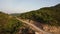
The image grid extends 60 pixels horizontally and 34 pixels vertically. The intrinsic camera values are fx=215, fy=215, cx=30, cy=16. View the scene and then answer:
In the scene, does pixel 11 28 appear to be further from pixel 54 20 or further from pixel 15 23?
pixel 54 20

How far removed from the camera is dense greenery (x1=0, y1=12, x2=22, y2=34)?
83.2 m

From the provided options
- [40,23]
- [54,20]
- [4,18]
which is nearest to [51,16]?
[54,20]

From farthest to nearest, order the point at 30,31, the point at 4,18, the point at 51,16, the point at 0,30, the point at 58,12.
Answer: the point at 58,12 < the point at 51,16 < the point at 4,18 < the point at 0,30 < the point at 30,31

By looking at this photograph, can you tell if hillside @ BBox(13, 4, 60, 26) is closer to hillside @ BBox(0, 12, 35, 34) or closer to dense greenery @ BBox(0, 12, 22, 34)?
dense greenery @ BBox(0, 12, 22, 34)

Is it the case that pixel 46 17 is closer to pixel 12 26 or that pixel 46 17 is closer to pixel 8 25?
pixel 12 26

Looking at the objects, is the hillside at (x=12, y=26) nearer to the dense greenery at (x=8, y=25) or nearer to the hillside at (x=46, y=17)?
the dense greenery at (x=8, y=25)

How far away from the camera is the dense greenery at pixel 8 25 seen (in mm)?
83250

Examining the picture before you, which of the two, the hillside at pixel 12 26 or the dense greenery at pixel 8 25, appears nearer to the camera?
the hillside at pixel 12 26

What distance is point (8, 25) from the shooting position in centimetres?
8962

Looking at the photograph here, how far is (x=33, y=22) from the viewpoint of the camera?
9156 cm

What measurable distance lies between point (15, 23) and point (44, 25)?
40.2 ft

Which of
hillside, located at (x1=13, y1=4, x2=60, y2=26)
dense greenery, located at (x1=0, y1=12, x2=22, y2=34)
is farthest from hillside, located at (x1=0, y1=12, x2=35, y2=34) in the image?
hillside, located at (x1=13, y1=4, x2=60, y2=26)

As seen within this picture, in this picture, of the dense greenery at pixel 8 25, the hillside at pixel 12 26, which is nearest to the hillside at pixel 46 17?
the dense greenery at pixel 8 25

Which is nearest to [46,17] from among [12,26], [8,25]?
[12,26]
